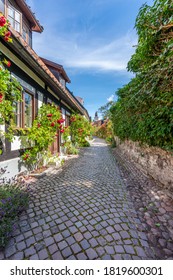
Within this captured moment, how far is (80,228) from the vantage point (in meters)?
2.03

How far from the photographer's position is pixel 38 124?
14.9 feet

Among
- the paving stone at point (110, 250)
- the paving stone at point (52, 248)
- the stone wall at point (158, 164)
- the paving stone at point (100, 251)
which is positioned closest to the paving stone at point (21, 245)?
the paving stone at point (52, 248)

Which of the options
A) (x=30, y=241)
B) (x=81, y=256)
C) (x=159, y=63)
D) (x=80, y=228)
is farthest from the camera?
(x=159, y=63)

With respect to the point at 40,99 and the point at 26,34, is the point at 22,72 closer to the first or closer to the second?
the point at 40,99

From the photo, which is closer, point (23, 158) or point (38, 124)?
point (23, 158)

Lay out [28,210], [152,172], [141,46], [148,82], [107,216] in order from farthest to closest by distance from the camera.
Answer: [152,172] < [141,46] < [148,82] < [28,210] < [107,216]

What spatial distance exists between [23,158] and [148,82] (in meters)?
4.19

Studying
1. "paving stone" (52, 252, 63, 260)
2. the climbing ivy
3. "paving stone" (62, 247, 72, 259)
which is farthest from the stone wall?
"paving stone" (52, 252, 63, 260)

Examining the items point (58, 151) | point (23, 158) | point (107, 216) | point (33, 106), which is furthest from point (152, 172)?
point (58, 151)

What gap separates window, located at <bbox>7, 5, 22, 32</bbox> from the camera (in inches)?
166

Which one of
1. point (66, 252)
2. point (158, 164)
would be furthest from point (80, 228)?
point (158, 164)

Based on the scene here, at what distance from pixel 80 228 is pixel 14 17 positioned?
261 inches

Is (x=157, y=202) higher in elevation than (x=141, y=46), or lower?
lower
